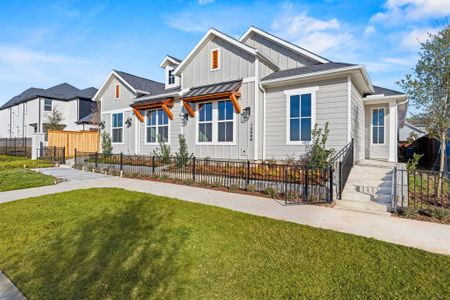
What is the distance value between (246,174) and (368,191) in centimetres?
380

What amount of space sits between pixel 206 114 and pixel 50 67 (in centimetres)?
1153

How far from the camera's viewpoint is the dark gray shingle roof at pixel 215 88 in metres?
11.1

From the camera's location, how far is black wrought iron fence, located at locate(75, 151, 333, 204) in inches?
275

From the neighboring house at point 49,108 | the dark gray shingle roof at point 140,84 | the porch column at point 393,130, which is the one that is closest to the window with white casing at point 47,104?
the neighboring house at point 49,108

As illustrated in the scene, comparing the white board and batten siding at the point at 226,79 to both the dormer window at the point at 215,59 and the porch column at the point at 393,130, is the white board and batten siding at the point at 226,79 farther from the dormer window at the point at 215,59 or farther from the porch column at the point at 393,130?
the porch column at the point at 393,130

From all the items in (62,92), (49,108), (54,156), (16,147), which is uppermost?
(62,92)

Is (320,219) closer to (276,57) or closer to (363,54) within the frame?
(276,57)

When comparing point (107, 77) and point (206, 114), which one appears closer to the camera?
point (206, 114)

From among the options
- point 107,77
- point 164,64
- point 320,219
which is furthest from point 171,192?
point 107,77

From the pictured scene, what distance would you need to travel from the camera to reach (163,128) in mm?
14641

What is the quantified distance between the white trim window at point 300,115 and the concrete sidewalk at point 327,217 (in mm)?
4121

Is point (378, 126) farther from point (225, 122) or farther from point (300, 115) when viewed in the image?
point (225, 122)

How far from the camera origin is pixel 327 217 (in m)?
5.41

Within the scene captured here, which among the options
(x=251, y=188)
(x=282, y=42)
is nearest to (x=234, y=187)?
(x=251, y=188)
